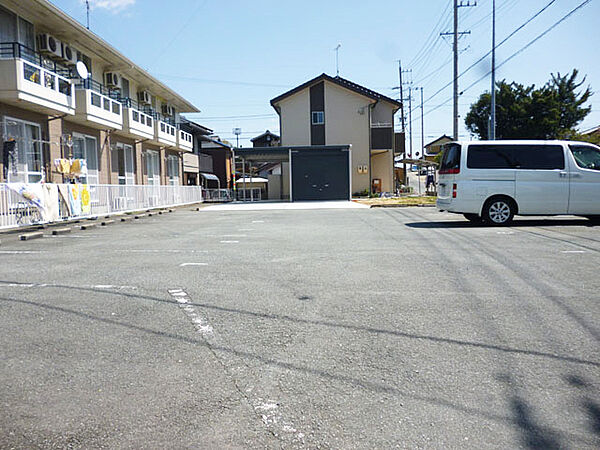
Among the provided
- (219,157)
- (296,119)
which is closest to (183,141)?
(296,119)

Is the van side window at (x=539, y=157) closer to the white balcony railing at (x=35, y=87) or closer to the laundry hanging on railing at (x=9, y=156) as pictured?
the white balcony railing at (x=35, y=87)

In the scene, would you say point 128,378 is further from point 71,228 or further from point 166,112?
point 166,112

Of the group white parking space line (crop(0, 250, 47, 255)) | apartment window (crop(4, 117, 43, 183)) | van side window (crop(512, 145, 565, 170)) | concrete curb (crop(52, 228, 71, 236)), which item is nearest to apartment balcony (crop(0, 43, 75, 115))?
apartment window (crop(4, 117, 43, 183))

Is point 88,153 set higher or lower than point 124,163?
higher

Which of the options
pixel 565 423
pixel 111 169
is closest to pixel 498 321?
pixel 565 423

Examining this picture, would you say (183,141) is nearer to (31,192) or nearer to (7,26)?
(7,26)

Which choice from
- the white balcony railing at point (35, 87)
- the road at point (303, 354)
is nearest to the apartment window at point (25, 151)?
the white balcony railing at point (35, 87)

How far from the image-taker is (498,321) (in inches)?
173

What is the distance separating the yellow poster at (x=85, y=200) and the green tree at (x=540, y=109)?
4173 centimetres

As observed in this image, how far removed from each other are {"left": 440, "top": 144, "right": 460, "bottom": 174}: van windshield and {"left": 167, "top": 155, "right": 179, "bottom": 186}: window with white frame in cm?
2365

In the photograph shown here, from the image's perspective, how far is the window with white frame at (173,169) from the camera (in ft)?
110

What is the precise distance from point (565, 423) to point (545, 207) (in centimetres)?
1088

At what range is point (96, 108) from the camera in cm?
2000

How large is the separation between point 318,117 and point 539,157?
24.4m
